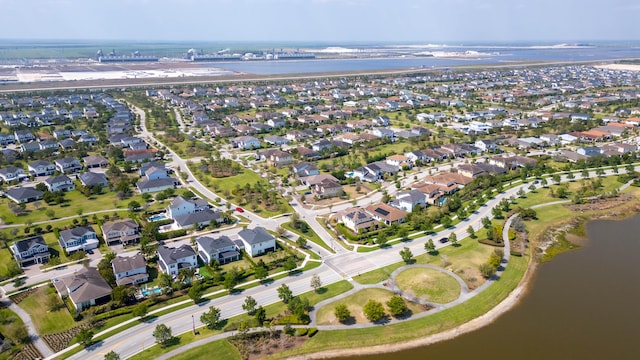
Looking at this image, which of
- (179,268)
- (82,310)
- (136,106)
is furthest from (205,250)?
(136,106)

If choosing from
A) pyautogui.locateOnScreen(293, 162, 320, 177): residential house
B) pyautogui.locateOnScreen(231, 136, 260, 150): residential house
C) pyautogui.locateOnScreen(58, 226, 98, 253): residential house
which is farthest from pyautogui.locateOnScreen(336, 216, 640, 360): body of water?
pyautogui.locateOnScreen(231, 136, 260, 150): residential house

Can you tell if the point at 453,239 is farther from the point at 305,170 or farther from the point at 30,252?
the point at 30,252

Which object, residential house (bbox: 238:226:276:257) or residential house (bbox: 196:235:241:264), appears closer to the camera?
residential house (bbox: 196:235:241:264)

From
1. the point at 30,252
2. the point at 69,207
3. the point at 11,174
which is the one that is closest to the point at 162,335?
the point at 30,252

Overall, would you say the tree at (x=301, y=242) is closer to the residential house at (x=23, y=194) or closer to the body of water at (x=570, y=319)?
the body of water at (x=570, y=319)

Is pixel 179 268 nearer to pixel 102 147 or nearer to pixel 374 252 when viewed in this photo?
pixel 374 252

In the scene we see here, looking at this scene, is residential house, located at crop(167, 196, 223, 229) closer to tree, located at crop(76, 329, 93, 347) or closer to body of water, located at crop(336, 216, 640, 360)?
tree, located at crop(76, 329, 93, 347)

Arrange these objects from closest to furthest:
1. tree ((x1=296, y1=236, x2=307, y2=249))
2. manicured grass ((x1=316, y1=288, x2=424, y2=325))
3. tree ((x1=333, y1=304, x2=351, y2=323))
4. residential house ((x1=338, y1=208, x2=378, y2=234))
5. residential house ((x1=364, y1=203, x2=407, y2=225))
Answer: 1. tree ((x1=333, y1=304, x2=351, y2=323))
2. manicured grass ((x1=316, y1=288, x2=424, y2=325))
3. tree ((x1=296, y1=236, x2=307, y2=249))
4. residential house ((x1=338, y1=208, x2=378, y2=234))
5. residential house ((x1=364, y1=203, x2=407, y2=225))
